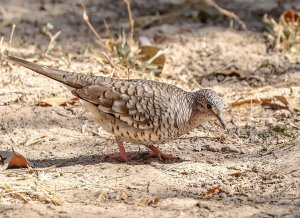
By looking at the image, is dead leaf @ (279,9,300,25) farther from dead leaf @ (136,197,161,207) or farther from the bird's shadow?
dead leaf @ (136,197,161,207)

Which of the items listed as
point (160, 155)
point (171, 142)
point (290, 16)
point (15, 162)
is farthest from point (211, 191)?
point (290, 16)

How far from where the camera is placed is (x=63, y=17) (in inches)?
401

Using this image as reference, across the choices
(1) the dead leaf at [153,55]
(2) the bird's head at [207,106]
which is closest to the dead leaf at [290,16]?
(1) the dead leaf at [153,55]

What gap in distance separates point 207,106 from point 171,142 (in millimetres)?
790

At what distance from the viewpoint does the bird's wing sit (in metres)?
5.75

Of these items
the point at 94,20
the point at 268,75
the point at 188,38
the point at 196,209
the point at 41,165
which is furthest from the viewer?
the point at 94,20

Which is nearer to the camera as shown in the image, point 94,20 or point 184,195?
point 184,195

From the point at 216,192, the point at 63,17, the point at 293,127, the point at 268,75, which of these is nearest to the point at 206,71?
the point at 268,75

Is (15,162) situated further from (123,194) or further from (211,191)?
(211,191)

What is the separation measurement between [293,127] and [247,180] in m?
1.38

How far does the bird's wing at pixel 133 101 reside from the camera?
5.75 m

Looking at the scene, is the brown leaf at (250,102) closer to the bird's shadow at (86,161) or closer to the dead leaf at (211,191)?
the bird's shadow at (86,161)

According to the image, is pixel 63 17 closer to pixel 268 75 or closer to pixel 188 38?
pixel 188 38

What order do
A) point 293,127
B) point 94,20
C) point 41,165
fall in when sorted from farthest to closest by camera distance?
point 94,20
point 293,127
point 41,165
